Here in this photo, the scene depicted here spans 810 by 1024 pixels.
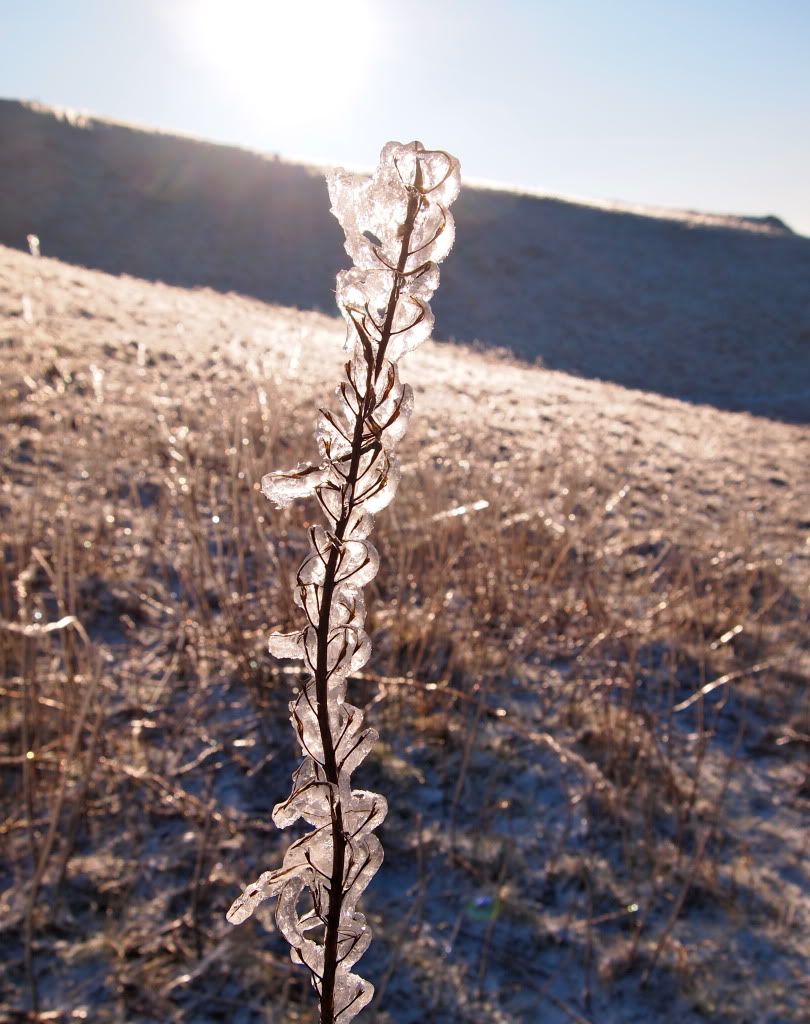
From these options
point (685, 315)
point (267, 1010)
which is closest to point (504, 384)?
point (267, 1010)

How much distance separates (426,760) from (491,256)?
23.0 meters

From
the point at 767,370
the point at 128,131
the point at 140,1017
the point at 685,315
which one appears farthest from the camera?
the point at 128,131

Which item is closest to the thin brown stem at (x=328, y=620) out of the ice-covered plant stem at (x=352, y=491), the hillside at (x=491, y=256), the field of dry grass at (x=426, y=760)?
the ice-covered plant stem at (x=352, y=491)

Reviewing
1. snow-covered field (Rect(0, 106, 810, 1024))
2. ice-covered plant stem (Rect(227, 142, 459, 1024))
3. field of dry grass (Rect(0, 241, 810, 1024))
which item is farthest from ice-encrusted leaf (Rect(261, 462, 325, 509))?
snow-covered field (Rect(0, 106, 810, 1024))

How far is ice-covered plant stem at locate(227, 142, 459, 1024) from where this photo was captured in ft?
1.11

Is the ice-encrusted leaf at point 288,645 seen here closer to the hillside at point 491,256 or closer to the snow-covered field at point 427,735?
the snow-covered field at point 427,735

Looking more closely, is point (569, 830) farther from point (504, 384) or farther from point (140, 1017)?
point (504, 384)

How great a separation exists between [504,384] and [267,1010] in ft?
30.4

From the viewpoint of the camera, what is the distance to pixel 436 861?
2469 mm

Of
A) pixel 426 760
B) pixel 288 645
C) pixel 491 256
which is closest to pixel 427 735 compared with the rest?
pixel 426 760

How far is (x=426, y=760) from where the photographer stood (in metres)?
2.83

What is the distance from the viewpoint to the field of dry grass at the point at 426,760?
2.13 meters

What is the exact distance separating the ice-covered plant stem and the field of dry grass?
98 centimetres

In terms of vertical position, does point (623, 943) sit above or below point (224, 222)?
below
